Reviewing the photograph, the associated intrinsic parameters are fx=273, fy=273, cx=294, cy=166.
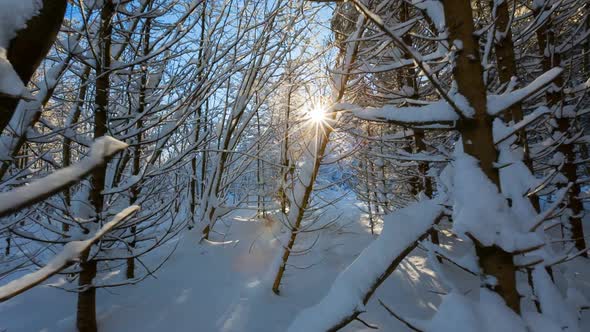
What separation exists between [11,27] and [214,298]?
13.9 feet

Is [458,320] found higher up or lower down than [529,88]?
lower down

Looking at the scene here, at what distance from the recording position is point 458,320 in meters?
1.01

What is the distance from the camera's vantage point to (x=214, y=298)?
409cm

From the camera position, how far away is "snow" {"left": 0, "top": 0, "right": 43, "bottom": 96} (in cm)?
48

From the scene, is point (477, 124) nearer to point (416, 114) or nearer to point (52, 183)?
point (416, 114)

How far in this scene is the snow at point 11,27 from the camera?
1.57ft

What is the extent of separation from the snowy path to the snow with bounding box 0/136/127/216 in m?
3.60

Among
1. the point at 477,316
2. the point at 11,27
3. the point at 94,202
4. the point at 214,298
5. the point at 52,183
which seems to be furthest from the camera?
the point at 214,298

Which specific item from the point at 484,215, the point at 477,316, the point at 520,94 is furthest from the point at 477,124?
the point at 477,316

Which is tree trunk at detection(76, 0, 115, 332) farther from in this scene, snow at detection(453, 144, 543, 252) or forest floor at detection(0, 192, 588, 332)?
snow at detection(453, 144, 543, 252)

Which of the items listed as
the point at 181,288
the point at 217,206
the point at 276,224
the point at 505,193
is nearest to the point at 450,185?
the point at 505,193

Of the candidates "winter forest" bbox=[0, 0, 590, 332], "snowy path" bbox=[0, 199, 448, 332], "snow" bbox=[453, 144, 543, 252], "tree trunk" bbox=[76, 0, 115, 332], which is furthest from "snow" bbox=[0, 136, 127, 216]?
"snowy path" bbox=[0, 199, 448, 332]

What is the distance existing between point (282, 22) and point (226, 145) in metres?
2.46

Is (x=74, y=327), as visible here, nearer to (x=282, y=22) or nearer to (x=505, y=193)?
(x=505, y=193)
